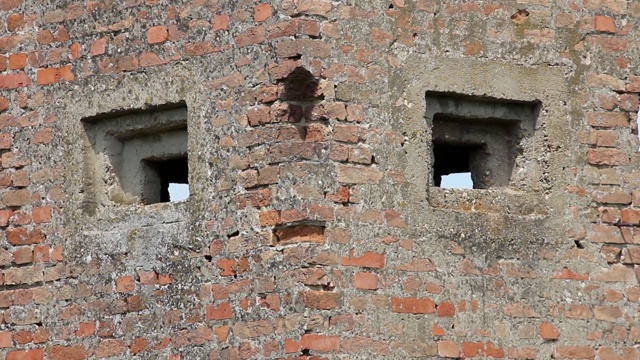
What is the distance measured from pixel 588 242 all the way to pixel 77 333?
3.00 m

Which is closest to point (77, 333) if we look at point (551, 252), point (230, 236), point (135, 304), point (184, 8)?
point (135, 304)

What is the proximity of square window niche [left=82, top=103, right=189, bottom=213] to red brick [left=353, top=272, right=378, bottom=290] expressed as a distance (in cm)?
142

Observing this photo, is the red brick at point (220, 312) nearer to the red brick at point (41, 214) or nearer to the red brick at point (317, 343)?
the red brick at point (317, 343)

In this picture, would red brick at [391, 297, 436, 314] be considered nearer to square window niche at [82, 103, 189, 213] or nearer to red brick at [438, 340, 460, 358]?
red brick at [438, 340, 460, 358]

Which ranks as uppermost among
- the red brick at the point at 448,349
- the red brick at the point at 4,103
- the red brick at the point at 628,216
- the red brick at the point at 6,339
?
the red brick at the point at 4,103

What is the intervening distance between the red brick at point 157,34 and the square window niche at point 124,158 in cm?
45

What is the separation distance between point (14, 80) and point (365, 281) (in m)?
2.61

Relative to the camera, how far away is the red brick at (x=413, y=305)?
11.2 m

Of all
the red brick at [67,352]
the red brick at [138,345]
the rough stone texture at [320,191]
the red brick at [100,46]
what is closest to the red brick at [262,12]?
the rough stone texture at [320,191]

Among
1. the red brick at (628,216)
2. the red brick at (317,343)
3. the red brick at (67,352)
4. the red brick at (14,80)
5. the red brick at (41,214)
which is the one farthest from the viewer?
the red brick at (14,80)

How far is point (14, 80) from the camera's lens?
1223cm

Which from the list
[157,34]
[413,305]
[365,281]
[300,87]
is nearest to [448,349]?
[413,305]

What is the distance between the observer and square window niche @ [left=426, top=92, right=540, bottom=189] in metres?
11.7

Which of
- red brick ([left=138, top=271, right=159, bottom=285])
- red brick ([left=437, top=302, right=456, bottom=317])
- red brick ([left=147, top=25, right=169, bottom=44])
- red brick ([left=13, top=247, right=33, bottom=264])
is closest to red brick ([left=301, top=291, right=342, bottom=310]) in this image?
red brick ([left=437, top=302, right=456, bottom=317])
